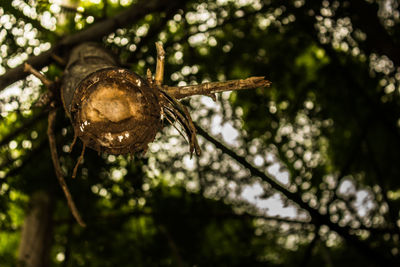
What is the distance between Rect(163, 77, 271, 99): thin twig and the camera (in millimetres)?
1478

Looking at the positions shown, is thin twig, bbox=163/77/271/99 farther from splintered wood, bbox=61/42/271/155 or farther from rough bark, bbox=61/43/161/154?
rough bark, bbox=61/43/161/154

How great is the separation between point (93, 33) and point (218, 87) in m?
1.29

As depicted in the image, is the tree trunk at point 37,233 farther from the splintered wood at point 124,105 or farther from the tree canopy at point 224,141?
the splintered wood at point 124,105

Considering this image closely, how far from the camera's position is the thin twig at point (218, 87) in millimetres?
1478

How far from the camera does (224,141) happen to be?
3320 millimetres

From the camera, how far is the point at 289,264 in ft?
20.7

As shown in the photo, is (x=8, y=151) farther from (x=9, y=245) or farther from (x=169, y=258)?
(x=9, y=245)

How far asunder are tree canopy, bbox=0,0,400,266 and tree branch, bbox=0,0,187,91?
0.02 metres

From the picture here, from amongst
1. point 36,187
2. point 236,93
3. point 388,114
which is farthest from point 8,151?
point 388,114

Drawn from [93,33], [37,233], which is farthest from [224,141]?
[37,233]

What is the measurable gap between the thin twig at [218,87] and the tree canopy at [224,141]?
4.45 ft

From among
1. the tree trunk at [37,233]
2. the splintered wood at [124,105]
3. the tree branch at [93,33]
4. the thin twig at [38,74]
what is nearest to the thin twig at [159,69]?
the splintered wood at [124,105]

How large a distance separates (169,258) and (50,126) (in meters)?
3.26

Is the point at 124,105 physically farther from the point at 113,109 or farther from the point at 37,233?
the point at 37,233
